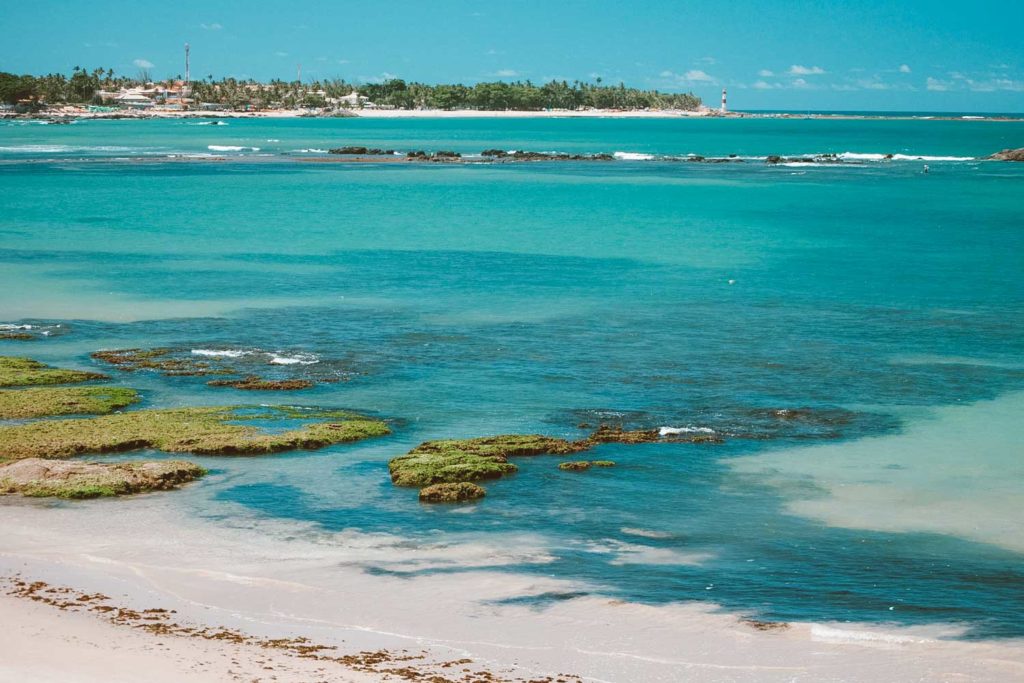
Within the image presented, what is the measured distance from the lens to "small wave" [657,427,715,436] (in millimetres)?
22797

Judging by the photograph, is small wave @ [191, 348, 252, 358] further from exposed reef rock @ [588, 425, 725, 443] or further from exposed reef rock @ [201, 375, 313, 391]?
exposed reef rock @ [588, 425, 725, 443]

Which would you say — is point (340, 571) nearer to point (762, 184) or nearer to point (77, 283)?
point (77, 283)

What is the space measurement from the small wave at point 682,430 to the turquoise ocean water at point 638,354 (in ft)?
0.73

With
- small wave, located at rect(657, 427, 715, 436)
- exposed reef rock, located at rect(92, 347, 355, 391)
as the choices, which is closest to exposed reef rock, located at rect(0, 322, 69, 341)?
exposed reef rock, located at rect(92, 347, 355, 391)

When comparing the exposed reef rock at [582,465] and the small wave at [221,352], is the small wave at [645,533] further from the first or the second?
the small wave at [221,352]

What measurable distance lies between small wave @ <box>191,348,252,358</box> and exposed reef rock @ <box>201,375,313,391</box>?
2.82 m

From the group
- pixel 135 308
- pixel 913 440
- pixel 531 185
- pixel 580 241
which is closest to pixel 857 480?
pixel 913 440

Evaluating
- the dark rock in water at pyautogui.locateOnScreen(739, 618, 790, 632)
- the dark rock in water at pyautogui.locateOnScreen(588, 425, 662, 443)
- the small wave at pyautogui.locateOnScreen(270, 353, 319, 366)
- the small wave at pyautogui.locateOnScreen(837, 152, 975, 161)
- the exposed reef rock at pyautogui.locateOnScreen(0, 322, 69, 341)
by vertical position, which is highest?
the small wave at pyautogui.locateOnScreen(837, 152, 975, 161)

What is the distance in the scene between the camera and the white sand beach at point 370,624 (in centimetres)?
1278

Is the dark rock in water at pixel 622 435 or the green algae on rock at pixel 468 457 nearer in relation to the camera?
the green algae on rock at pixel 468 457

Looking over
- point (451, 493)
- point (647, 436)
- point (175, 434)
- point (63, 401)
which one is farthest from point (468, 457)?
point (63, 401)

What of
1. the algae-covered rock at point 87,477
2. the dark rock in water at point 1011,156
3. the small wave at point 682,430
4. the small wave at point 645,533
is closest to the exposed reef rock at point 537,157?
the dark rock in water at point 1011,156

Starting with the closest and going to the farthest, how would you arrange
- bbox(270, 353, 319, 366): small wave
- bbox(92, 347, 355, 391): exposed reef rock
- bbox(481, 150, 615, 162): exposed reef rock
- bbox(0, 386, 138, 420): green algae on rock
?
bbox(0, 386, 138, 420): green algae on rock, bbox(92, 347, 355, 391): exposed reef rock, bbox(270, 353, 319, 366): small wave, bbox(481, 150, 615, 162): exposed reef rock

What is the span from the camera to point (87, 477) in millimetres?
18875
